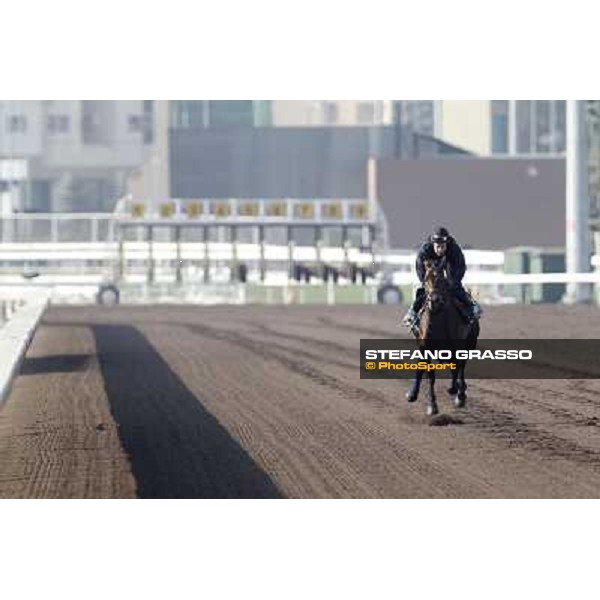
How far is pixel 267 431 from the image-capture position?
19750mm

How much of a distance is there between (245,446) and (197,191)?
327ft

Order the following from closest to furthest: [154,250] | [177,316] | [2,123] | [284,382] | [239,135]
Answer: [284,382]
[177,316]
[154,250]
[239,135]
[2,123]

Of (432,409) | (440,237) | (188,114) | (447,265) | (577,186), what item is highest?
(188,114)

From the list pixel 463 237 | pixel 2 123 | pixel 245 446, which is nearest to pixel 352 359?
pixel 245 446

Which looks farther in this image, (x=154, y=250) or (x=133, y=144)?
(x=133, y=144)

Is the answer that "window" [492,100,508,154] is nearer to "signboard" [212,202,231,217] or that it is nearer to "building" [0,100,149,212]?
"building" [0,100,149,212]

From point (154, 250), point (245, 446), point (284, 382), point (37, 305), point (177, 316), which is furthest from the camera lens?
point (154, 250)

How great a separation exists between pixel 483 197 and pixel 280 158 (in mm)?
18347

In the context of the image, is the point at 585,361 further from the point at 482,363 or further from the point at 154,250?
the point at 154,250

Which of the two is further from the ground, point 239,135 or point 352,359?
point 239,135

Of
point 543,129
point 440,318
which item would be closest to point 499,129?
point 543,129

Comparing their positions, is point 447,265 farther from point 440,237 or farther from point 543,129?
point 543,129

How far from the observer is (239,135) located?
4542 inches

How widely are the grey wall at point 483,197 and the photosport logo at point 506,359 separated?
61.2 meters
